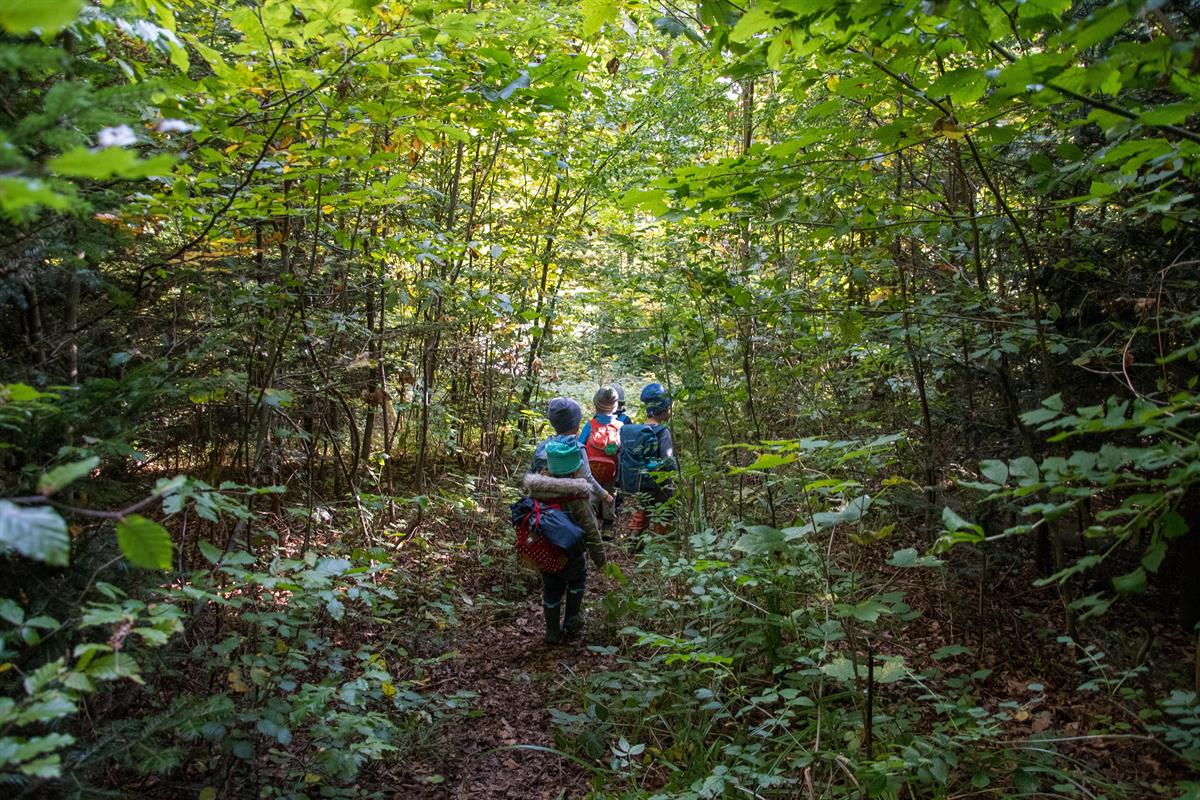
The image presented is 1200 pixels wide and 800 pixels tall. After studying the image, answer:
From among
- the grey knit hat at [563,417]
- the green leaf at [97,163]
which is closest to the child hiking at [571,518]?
the grey knit hat at [563,417]

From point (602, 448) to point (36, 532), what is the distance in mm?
6190

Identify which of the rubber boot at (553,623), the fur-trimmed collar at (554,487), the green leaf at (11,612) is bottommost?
the rubber boot at (553,623)

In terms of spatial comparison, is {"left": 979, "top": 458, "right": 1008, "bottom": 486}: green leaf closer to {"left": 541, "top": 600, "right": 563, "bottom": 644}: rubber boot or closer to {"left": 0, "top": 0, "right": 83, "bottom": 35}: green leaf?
{"left": 0, "top": 0, "right": 83, "bottom": 35}: green leaf

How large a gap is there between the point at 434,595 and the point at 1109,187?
5.18m

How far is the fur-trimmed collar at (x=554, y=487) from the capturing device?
517cm

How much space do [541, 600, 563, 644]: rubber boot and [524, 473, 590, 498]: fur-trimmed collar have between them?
2.91ft

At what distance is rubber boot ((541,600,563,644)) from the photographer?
5.27 metres

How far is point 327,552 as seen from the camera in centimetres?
501

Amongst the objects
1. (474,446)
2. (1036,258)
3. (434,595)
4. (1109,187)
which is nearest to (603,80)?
(474,446)

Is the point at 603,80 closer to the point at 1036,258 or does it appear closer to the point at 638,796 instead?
the point at 1036,258

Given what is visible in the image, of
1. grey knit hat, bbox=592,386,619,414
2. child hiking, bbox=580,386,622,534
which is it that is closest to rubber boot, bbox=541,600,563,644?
child hiking, bbox=580,386,622,534

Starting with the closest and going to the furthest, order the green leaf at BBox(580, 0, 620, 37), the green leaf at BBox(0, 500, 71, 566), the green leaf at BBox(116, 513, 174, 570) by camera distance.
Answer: the green leaf at BBox(0, 500, 71, 566), the green leaf at BBox(116, 513, 174, 570), the green leaf at BBox(580, 0, 620, 37)

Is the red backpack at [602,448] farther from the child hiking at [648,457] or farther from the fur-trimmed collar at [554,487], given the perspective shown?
the fur-trimmed collar at [554,487]

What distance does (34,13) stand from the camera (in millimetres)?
944
